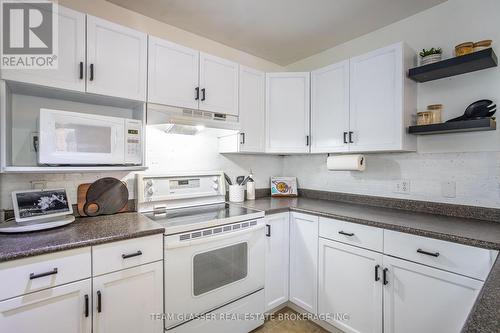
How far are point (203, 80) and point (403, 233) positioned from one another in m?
1.82

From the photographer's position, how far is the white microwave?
1371 millimetres

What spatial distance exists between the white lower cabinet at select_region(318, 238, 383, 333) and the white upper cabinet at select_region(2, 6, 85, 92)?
2014 mm

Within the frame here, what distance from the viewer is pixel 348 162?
86.1 inches

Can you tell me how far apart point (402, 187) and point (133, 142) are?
2.14 meters

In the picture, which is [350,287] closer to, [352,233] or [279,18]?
[352,233]

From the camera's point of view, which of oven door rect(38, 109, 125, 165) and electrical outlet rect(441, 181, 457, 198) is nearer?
oven door rect(38, 109, 125, 165)

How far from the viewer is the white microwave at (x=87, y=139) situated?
1371 mm

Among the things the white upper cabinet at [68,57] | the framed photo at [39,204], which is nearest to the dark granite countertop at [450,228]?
the framed photo at [39,204]

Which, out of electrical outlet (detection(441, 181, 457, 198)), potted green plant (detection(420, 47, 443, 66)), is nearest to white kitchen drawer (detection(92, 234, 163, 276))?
electrical outlet (detection(441, 181, 457, 198))

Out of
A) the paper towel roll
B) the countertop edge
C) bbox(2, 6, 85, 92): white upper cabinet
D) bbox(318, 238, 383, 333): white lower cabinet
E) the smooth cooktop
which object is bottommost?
bbox(318, 238, 383, 333): white lower cabinet

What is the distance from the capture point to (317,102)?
2422 millimetres

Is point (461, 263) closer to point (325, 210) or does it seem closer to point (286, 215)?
point (325, 210)

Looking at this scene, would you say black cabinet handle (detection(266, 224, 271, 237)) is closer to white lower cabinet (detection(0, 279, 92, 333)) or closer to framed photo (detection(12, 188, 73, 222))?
white lower cabinet (detection(0, 279, 92, 333))

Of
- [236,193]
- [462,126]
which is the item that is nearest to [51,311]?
[236,193]
